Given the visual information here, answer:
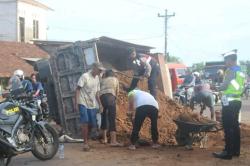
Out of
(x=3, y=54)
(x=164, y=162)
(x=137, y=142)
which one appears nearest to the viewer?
(x=164, y=162)

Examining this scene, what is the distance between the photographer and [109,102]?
35.1ft

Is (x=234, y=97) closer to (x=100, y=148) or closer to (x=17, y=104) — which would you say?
(x=100, y=148)

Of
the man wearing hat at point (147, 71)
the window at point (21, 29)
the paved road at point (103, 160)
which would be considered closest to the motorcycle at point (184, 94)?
the man wearing hat at point (147, 71)

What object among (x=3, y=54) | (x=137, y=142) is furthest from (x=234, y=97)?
(x=3, y=54)

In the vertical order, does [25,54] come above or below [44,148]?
above

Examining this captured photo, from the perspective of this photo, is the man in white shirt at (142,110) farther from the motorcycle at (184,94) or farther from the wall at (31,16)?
the wall at (31,16)

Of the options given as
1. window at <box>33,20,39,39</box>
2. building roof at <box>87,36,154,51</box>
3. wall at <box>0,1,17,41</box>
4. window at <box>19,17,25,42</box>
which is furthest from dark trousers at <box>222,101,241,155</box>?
window at <box>33,20,39,39</box>

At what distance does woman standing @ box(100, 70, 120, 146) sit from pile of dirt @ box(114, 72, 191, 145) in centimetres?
69

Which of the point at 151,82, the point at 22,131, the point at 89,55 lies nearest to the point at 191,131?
the point at 151,82

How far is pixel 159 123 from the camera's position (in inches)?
464

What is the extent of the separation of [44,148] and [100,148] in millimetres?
1566

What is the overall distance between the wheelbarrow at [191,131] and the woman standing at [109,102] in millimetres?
1476

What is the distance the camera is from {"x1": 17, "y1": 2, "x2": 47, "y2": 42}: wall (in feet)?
161

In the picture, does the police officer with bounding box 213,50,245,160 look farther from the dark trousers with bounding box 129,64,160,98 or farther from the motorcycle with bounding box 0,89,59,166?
the dark trousers with bounding box 129,64,160,98
